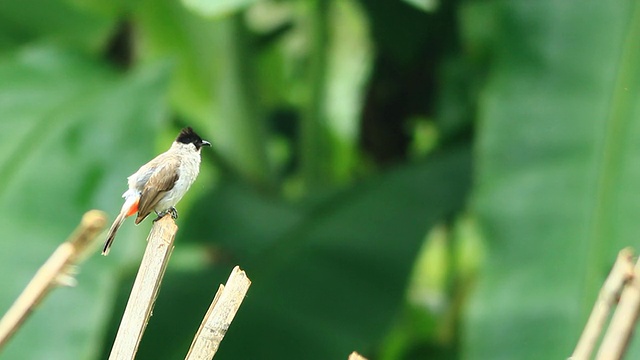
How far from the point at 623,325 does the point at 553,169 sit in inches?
20.7

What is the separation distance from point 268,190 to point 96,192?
0.33 m

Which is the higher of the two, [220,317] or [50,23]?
[50,23]

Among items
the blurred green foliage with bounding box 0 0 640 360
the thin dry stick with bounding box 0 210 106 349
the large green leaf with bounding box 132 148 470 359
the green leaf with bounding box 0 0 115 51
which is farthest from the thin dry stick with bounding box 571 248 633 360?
the green leaf with bounding box 0 0 115 51

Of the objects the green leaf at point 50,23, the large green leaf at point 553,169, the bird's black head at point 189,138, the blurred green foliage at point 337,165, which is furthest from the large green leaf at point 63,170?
the bird's black head at point 189,138

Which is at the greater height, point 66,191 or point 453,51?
point 453,51

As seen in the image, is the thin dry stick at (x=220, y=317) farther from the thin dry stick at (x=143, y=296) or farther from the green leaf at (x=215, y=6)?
the green leaf at (x=215, y=6)

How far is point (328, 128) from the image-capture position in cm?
108

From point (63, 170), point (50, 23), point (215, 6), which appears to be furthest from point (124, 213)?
point (50, 23)

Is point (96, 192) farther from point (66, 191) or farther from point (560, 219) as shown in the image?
point (560, 219)

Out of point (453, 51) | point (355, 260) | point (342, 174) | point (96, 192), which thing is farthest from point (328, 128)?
point (96, 192)

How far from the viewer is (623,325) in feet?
0.57

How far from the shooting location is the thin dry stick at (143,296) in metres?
0.20

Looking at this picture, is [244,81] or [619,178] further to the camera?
[244,81]

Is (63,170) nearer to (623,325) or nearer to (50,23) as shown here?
(50,23)
